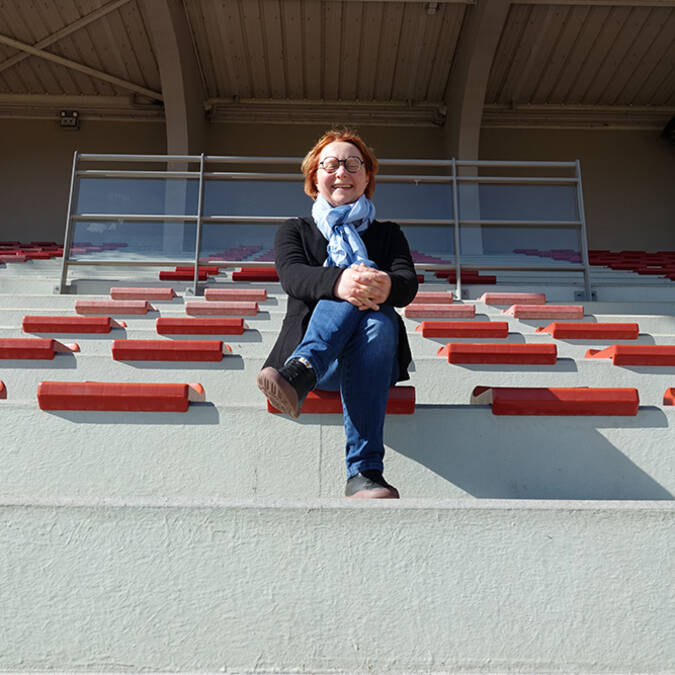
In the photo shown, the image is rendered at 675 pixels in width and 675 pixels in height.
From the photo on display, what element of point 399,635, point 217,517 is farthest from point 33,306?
point 399,635

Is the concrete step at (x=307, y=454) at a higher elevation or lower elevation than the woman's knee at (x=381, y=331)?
lower

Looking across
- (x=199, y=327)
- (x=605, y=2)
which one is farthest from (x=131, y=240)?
(x=605, y=2)

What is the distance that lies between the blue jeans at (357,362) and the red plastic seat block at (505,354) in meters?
0.49

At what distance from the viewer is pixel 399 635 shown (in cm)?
75

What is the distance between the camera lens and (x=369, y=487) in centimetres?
98

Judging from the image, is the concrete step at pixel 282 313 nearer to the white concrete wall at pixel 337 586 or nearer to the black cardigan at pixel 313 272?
the black cardigan at pixel 313 272

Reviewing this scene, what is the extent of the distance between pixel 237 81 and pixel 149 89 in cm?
100

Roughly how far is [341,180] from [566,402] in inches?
27.1

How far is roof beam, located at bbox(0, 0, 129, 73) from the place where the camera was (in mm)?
5891

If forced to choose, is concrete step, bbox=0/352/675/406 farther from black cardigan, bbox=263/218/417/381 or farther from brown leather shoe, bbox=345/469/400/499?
brown leather shoe, bbox=345/469/400/499

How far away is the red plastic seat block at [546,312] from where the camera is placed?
2.41 meters

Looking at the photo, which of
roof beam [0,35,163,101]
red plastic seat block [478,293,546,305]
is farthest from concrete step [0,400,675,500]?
roof beam [0,35,163,101]

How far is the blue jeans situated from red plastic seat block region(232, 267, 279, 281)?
1.91 metres

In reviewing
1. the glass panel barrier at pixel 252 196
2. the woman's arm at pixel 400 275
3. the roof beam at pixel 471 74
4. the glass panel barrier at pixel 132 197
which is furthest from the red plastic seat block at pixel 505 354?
the roof beam at pixel 471 74
